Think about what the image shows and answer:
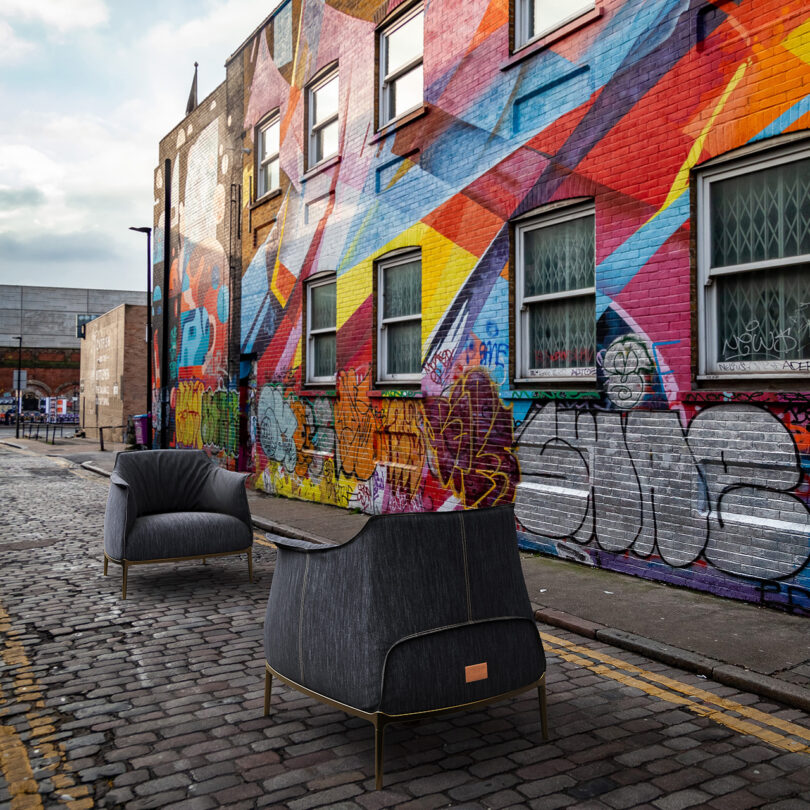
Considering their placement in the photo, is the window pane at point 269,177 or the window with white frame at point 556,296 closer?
the window with white frame at point 556,296

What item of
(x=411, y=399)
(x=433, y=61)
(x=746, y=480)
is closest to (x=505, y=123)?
(x=433, y=61)

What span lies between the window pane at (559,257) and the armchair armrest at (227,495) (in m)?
3.74

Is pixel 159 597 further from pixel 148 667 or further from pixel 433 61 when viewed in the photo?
pixel 433 61

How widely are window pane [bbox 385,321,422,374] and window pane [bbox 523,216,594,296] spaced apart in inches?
90.3

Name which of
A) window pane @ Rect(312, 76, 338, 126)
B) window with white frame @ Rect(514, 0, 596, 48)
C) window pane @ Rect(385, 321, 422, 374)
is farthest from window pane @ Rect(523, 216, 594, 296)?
window pane @ Rect(312, 76, 338, 126)

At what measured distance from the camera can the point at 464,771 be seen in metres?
3.39

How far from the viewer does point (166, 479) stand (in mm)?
7848

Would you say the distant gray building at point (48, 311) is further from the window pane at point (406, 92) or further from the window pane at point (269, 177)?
the window pane at point (406, 92)

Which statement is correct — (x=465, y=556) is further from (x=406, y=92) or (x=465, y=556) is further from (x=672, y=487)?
(x=406, y=92)

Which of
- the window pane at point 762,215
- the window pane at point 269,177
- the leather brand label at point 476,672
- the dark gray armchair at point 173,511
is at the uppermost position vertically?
the window pane at point 269,177

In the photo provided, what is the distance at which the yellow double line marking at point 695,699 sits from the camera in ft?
12.4

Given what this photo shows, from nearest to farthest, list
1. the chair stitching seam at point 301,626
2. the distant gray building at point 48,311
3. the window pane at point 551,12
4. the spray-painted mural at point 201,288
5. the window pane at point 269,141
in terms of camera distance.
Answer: the chair stitching seam at point 301,626 < the window pane at point 551,12 < the window pane at point 269,141 < the spray-painted mural at point 201,288 < the distant gray building at point 48,311

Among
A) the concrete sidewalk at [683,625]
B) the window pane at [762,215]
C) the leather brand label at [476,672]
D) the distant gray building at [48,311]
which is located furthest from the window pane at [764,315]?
the distant gray building at [48,311]

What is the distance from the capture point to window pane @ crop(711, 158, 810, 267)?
19.9ft
